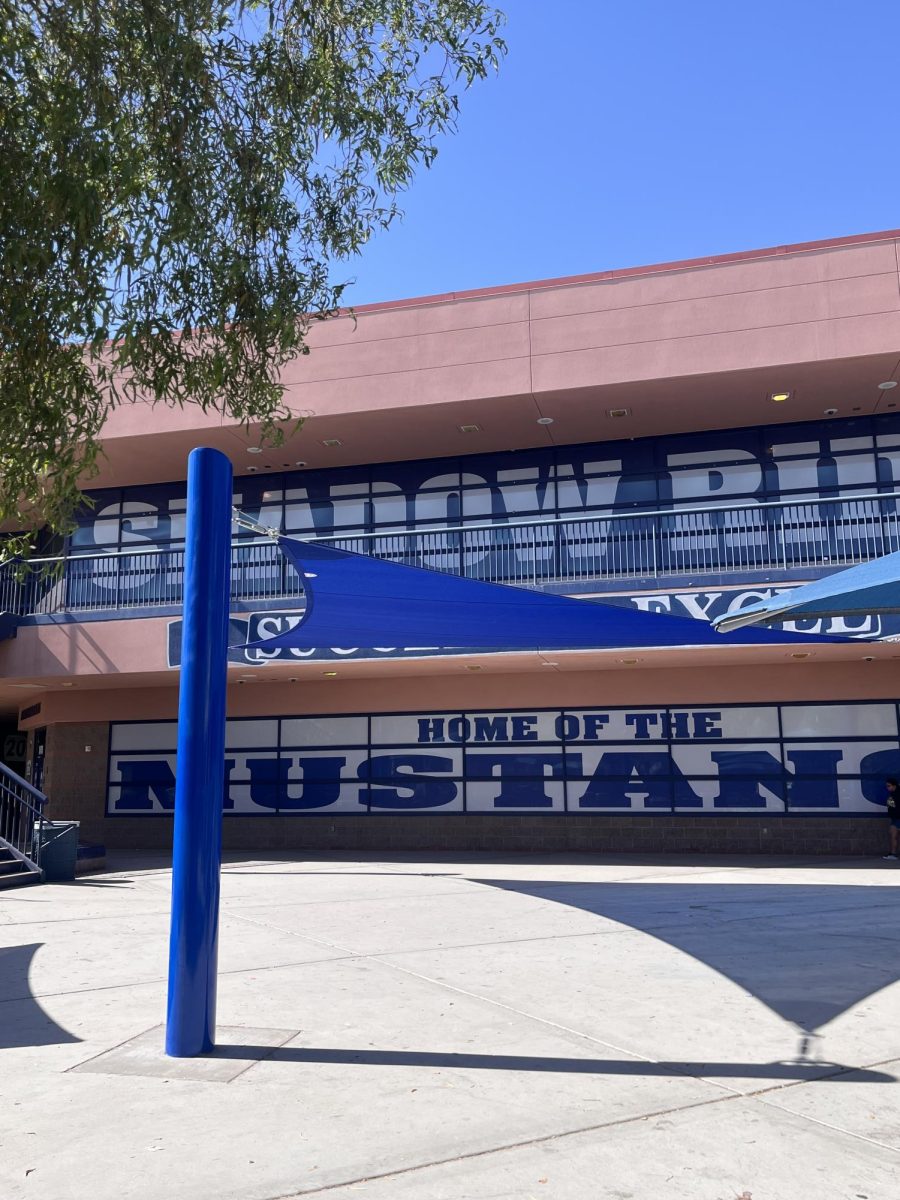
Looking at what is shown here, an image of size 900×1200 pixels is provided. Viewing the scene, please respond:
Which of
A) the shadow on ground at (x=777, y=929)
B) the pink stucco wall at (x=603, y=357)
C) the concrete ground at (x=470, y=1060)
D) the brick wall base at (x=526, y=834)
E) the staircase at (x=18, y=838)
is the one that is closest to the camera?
the concrete ground at (x=470, y=1060)

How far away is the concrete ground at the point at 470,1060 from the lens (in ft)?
12.5

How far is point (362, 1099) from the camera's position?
15.2 feet

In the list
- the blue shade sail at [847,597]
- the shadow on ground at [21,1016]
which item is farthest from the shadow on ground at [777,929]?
Result: the shadow on ground at [21,1016]

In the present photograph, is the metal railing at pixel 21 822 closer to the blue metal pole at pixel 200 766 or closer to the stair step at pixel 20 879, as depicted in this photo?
the stair step at pixel 20 879

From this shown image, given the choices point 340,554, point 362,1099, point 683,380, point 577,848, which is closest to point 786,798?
→ point 577,848

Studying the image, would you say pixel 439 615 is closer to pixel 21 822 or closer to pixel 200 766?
pixel 200 766

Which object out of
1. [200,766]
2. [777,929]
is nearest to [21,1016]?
[200,766]

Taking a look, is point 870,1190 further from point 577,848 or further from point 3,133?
point 577,848

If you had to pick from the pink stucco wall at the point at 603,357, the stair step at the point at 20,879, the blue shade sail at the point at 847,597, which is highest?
the pink stucco wall at the point at 603,357

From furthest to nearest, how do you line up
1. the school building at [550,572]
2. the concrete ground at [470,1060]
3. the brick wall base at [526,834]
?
1. the brick wall base at [526,834]
2. the school building at [550,572]
3. the concrete ground at [470,1060]

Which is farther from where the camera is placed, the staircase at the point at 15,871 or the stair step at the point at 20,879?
the staircase at the point at 15,871

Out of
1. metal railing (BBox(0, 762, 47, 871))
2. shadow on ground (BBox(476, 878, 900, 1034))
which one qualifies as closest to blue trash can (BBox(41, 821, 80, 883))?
metal railing (BBox(0, 762, 47, 871))

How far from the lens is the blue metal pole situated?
5.39 m

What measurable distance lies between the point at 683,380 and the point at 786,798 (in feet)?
23.7
